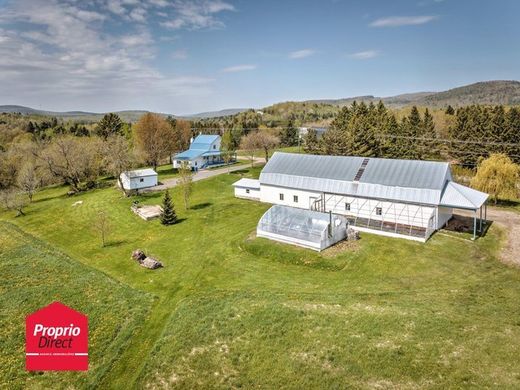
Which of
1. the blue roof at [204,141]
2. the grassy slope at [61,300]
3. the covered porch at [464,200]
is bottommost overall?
the grassy slope at [61,300]

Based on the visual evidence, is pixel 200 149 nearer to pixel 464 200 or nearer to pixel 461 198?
pixel 461 198

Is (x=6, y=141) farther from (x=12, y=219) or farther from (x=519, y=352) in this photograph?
(x=519, y=352)

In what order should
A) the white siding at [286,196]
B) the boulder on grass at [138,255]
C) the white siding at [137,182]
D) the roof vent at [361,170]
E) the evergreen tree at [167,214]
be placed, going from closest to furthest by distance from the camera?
the boulder on grass at [138,255] < the roof vent at [361,170] < the evergreen tree at [167,214] < the white siding at [286,196] < the white siding at [137,182]

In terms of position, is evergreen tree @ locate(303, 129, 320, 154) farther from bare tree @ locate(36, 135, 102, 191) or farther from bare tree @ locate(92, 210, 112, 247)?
bare tree @ locate(92, 210, 112, 247)

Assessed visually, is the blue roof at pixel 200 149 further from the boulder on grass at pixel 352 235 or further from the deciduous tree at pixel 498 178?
the deciduous tree at pixel 498 178

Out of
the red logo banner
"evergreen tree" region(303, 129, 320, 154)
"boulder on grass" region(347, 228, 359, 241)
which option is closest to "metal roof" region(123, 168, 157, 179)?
the red logo banner

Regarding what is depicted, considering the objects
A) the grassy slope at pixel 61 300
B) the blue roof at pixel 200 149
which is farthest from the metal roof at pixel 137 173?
the grassy slope at pixel 61 300
